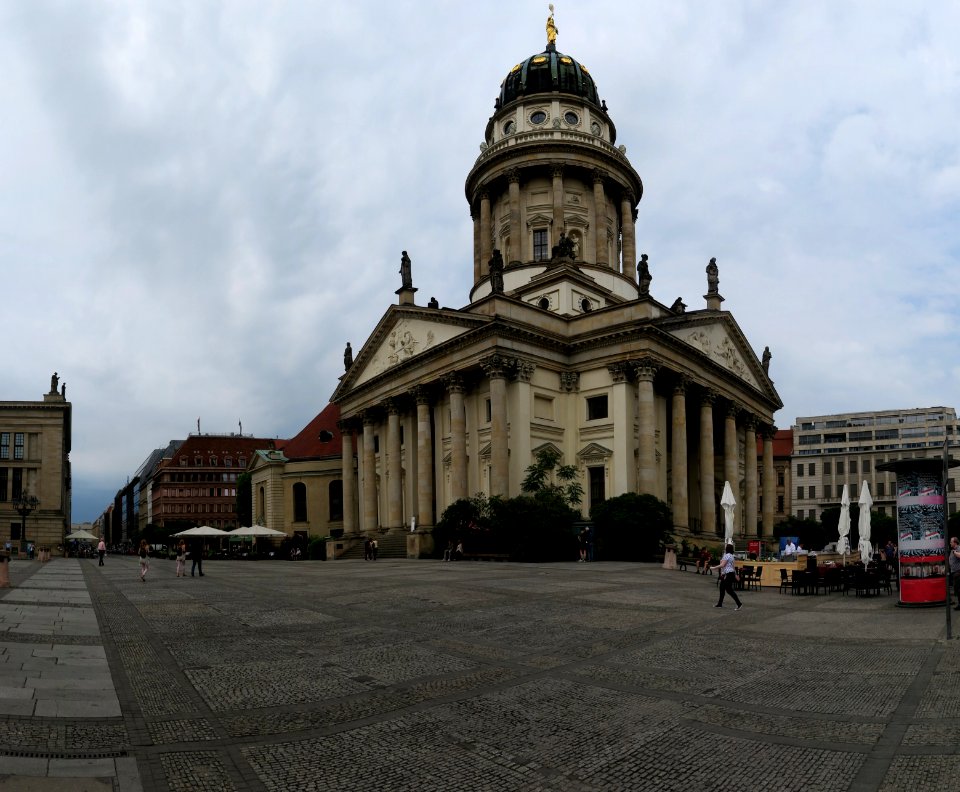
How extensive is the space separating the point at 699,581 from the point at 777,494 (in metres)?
101

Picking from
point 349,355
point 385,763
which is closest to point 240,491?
A: point 349,355

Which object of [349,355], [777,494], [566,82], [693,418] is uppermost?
[566,82]

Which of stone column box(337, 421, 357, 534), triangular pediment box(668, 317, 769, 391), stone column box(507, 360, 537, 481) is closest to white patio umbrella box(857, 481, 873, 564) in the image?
stone column box(507, 360, 537, 481)

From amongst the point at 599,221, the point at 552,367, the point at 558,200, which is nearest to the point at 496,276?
the point at 552,367

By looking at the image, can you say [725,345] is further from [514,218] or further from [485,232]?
[485,232]

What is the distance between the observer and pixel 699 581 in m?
26.1

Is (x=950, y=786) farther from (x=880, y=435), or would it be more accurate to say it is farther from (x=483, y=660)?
(x=880, y=435)

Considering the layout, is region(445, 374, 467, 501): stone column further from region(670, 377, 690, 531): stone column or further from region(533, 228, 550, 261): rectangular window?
region(533, 228, 550, 261): rectangular window

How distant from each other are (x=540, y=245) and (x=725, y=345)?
1543 centimetres

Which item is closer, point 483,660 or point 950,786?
point 950,786

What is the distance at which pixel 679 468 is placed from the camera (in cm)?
4484

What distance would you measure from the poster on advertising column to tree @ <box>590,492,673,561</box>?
65.7 feet

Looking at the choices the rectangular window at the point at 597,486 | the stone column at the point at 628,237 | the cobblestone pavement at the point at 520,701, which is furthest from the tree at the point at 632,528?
the stone column at the point at 628,237

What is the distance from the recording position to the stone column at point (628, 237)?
2437 inches
